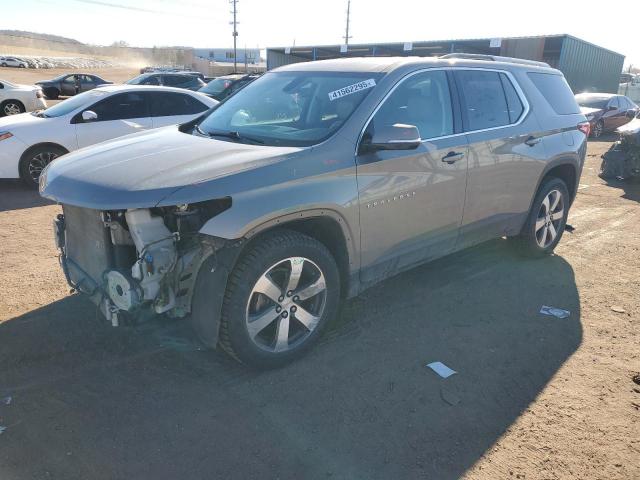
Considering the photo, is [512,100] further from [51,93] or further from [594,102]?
[51,93]

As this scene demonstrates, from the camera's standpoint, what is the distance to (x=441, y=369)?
3428 millimetres

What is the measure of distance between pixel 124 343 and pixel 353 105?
2345 millimetres

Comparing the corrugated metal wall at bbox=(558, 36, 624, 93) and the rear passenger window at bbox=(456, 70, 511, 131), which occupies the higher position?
the corrugated metal wall at bbox=(558, 36, 624, 93)

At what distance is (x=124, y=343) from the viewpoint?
142 inches

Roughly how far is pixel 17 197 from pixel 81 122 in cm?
146

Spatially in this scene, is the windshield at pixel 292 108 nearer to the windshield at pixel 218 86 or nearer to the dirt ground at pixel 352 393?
the dirt ground at pixel 352 393

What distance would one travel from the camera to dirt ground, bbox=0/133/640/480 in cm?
260

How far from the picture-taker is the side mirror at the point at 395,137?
3.25 m

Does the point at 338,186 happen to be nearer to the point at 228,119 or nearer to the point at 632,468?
the point at 228,119

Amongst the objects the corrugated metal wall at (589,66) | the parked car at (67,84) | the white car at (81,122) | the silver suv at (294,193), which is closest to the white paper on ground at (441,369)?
the silver suv at (294,193)

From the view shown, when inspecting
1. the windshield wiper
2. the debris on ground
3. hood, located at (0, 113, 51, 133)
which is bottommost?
the debris on ground

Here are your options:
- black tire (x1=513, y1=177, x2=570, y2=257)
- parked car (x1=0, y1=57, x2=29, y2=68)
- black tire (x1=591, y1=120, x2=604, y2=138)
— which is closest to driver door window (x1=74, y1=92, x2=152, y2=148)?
black tire (x1=513, y1=177, x2=570, y2=257)

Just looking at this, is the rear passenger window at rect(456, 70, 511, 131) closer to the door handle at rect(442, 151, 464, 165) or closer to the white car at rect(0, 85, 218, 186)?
the door handle at rect(442, 151, 464, 165)

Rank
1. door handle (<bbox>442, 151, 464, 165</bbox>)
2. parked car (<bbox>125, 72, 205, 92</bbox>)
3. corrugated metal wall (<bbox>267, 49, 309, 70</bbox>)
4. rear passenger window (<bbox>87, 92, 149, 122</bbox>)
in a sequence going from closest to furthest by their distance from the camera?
door handle (<bbox>442, 151, 464, 165</bbox>)
rear passenger window (<bbox>87, 92, 149, 122</bbox>)
parked car (<bbox>125, 72, 205, 92</bbox>)
corrugated metal wall (<bbox>267, 49, 309, 70</bbox>)
